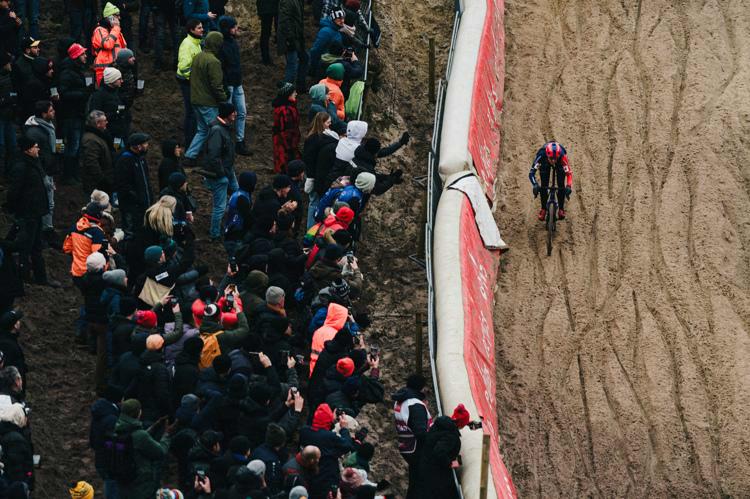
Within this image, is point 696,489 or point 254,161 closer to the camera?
point 696,489

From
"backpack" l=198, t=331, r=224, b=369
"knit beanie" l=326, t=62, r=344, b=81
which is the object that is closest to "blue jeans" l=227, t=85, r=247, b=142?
"knit beanie" l=326, t=62, r=344, b=81

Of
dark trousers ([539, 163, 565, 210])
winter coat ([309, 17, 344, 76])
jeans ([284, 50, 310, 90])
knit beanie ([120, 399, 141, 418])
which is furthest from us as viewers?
jeans ([284, 50, 310, 90])

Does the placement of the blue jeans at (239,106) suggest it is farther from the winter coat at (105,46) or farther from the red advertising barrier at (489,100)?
the red advertising barrier at (489,100)

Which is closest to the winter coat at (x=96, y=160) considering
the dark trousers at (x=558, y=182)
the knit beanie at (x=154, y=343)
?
the knit beanie at (x=154, y=343)

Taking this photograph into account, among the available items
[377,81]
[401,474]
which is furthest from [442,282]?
[377,81]

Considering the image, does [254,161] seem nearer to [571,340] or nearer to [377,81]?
[377,81]

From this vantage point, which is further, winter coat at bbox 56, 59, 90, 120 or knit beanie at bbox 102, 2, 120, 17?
knit beanie at bbox 102, 2, 120, 17

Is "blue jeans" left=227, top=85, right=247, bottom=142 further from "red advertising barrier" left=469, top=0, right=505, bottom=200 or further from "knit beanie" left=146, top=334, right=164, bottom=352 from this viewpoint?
"knit beanie" left=146, top=334, right=164, bottom=352
